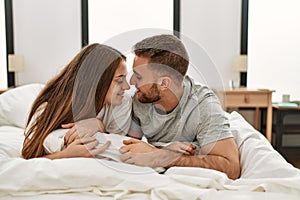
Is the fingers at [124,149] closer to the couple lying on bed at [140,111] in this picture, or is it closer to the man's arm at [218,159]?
the couple lying on bed at [140,111]

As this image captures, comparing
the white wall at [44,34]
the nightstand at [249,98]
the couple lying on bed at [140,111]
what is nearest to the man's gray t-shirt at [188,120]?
the couple lying on bed at [140,111]

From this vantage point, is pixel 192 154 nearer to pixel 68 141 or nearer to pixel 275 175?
pixel 275 175

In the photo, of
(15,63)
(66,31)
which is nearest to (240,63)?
(66,31)

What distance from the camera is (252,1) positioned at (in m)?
3.58

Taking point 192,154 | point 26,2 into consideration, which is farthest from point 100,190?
point 26,2

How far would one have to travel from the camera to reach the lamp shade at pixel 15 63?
333 cm

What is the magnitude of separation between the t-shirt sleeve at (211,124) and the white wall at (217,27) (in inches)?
91.1

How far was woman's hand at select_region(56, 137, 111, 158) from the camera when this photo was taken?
120 cm

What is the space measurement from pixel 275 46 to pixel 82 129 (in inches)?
111

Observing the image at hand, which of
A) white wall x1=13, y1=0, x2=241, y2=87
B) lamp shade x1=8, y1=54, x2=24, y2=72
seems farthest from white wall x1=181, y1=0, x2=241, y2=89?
lamp shade x1=8, y1=54, x2=24, y2=72

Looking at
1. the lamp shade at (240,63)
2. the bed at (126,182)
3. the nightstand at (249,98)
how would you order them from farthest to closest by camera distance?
1. the lamp shade at (240,63)
2. the nightstand at (249,98)
3. the bed at (126,182)

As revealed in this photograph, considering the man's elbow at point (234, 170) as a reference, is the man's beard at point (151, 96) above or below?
above

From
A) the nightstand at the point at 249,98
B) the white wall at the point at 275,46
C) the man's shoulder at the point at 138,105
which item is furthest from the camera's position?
the white wall at the point at 275,46

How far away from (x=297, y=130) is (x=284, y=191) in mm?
2449
